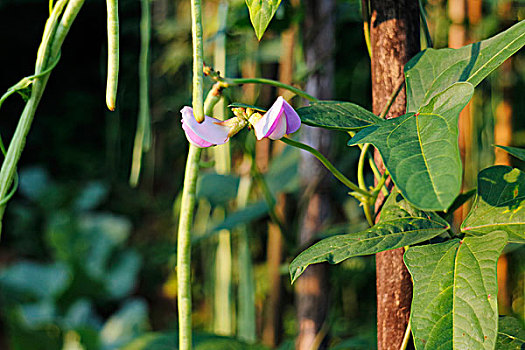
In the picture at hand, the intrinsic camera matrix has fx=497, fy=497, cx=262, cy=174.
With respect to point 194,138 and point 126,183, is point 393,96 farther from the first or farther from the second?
point 126,183

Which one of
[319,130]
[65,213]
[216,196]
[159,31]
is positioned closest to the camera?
[319,130]

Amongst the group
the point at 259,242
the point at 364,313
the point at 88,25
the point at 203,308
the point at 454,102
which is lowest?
the point at 203,308

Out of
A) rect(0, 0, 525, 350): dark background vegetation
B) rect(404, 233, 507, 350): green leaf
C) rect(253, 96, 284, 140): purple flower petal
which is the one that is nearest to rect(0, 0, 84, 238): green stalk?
rect(253, 96, 284, 140): purple flower petal

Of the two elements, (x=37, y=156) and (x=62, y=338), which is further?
(x=37, y=156)

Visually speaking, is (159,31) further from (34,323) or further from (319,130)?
(34,323)

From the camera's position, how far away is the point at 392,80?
0.34 meters

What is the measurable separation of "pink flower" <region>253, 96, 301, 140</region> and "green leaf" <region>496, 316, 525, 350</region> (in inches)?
7.2

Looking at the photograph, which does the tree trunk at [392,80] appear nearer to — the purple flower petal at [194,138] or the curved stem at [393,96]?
the curved stem at [393,96]

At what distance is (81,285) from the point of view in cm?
196

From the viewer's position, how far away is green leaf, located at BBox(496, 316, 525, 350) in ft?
0.98

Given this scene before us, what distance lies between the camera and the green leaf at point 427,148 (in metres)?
0.19

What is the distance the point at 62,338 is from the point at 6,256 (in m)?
1.39

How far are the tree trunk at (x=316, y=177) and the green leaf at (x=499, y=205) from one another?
0.39m

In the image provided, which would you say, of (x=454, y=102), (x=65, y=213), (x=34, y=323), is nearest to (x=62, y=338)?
(x=34, y=323)
